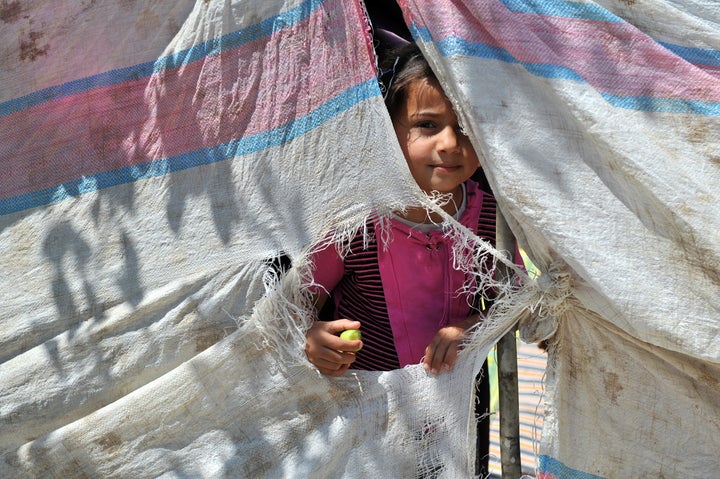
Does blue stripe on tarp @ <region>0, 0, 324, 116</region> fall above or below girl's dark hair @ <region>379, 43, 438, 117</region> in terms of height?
above

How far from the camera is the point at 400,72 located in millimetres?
2240

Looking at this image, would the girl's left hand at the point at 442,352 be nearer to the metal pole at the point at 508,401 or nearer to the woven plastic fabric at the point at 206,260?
the woven plastic fabric at the point at 206,260

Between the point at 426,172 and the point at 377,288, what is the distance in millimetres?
384

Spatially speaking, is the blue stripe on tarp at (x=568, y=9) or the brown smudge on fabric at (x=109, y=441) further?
the brown smudge on fabric at (x=109, y=441)

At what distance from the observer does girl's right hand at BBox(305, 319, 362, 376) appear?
6.79ft

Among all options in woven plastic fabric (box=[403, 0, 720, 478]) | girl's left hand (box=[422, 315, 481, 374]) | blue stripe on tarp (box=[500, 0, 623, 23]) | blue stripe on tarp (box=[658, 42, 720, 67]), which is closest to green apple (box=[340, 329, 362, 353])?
girl's left hand (box=[422, 315, 481, 374])

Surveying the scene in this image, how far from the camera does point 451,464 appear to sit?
209 cm

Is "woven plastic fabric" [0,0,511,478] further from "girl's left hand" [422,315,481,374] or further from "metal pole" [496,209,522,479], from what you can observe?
"metal pole" [496,209,522,479]

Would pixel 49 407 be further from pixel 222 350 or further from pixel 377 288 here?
pixel 377 288

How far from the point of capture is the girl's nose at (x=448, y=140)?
6.90ft

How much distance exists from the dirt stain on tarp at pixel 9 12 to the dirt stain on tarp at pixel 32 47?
0.07 m

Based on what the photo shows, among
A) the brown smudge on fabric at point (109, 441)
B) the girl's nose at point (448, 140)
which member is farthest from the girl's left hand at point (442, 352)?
the brown smudge on fabric at point (109, 441)

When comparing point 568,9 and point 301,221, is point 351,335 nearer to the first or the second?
point 301,221

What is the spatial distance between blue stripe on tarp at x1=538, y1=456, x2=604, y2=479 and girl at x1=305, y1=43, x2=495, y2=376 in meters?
0.35
